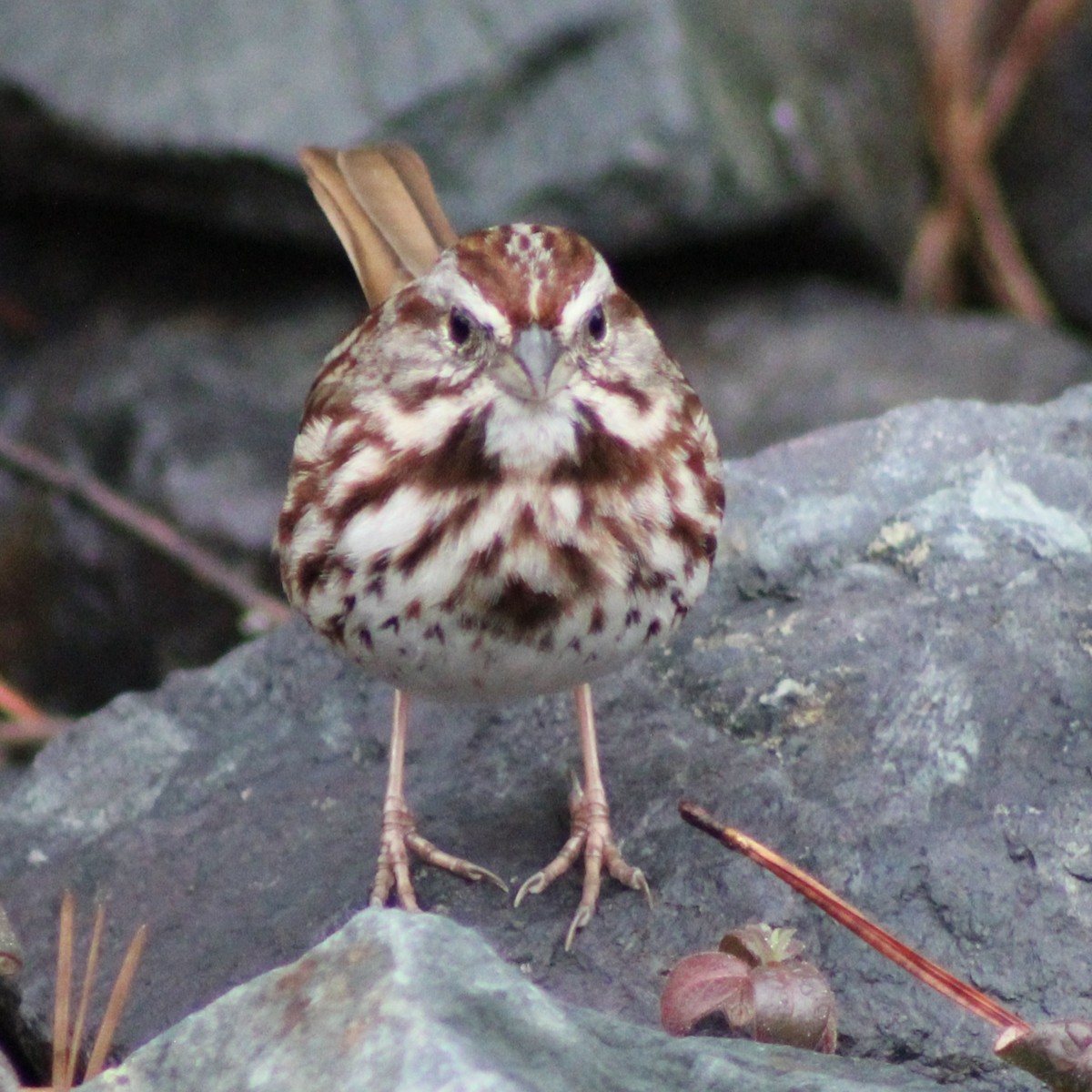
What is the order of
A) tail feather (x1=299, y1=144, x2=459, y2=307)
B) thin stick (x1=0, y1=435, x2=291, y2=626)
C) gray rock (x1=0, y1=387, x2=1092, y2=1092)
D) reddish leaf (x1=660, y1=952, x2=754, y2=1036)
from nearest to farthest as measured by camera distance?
reddish leaf (x1=660, y1=952, x2=754, y2=1036), gray rock (x1=0, y1=387, x2=1092, y2=1092), tail feather (x1=299, y1=144, x2=459, y2=307), thin stick (x1=0, y1=435, x2=291, y2=626)

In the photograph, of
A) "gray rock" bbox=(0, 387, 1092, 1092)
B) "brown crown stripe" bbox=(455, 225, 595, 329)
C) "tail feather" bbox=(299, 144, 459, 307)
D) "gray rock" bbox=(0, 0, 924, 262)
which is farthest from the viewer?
"gray rock" bbox=(0, 0, 924, 262)

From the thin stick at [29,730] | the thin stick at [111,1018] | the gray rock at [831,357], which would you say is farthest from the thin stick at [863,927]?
the gray rock at [831,357]

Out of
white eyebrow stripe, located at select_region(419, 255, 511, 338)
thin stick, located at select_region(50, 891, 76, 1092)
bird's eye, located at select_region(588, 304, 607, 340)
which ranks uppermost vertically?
white eyebrow stripe, located at select_region(419, 255, 511, 338)

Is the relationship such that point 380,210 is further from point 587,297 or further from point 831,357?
point 831,357

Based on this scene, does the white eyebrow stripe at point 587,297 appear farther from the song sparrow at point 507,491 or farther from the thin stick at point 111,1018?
the thin stick at point 111,1018

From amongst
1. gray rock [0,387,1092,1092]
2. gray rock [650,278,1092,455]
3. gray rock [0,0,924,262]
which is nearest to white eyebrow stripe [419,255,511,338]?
gray rock [0,387,1092,1092]

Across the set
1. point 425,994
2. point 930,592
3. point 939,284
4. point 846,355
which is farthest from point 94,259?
point 425,994

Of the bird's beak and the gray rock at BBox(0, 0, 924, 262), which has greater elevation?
the bird's beak

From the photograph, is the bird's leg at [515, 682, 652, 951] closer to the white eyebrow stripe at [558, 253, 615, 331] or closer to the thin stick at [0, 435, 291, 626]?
the white eyebrow stripe at [558, 253, 615, 331]
